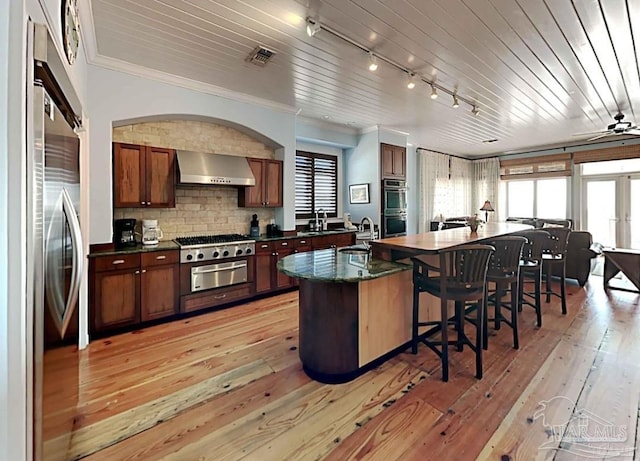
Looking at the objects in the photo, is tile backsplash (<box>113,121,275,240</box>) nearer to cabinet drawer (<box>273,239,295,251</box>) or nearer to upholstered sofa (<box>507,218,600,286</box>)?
cabinet drawer (<box>273,239,295,251</box>)

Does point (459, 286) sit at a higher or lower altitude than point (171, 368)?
higher

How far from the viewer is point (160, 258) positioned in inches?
140

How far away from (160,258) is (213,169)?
4.18 ft

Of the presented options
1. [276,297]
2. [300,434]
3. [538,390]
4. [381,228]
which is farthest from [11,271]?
[381,228]

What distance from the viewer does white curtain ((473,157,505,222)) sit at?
8.66 meters

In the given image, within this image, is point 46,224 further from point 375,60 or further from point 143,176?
point 375,60

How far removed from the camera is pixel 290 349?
118 inches

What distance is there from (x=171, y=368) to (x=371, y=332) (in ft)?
5.66

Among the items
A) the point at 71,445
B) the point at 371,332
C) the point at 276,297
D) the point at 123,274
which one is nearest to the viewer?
the point at 71,445

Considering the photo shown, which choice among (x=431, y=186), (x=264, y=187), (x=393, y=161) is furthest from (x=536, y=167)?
(x=264, y=187)

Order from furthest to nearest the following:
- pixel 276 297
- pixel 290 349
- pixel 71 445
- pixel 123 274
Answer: pixel 276 297, pixel 123 274, pixel 290 349, pixel 71 445

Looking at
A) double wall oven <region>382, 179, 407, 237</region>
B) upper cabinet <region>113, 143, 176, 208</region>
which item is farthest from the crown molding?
double wall oven <region>382, 179, 407, 237</region>

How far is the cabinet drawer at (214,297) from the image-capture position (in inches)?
149

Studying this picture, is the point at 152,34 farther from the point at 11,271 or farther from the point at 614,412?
the point at 614,412
